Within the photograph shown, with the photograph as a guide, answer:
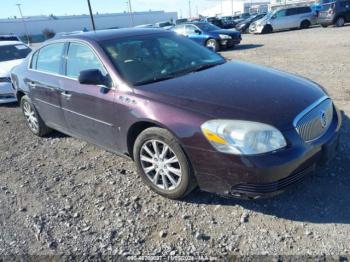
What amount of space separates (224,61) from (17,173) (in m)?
3.04

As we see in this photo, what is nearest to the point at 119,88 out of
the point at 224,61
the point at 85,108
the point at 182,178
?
the point at 85,108

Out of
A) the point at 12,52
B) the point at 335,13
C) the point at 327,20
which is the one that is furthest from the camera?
the point at 327,20

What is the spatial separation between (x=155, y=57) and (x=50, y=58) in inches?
64.9

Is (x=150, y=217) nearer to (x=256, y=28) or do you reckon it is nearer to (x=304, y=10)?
(x=256, y=28)

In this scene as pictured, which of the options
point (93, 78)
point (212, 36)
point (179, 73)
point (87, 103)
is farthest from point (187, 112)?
point (212, 36)

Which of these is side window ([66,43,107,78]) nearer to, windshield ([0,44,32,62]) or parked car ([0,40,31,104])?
Answer: parked car ([0,40,31,104])

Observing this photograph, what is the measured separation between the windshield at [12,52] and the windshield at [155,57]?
626 centimetres

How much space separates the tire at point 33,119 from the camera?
530cm

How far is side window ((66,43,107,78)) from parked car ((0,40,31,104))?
4280 millimetres

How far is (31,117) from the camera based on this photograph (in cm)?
554

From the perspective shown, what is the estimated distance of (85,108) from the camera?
12.9 ft

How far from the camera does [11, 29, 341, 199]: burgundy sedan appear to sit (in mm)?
2768

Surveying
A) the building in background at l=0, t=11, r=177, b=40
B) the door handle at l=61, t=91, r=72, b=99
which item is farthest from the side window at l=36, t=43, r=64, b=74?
the building in background at l=0, t=11, r=177, b=40

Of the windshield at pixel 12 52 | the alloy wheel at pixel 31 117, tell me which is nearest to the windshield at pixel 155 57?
the alloy wheel at pixel 31 117
